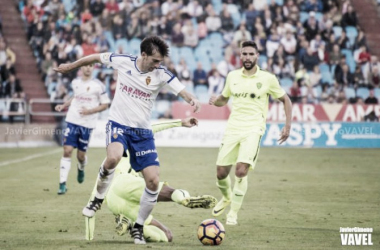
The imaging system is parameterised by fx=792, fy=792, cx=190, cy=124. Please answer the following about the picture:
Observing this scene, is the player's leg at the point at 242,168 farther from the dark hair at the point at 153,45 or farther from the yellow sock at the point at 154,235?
the dark hair at the point at 153,45

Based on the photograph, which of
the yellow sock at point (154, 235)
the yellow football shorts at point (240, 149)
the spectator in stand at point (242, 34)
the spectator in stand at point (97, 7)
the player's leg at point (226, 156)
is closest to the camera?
the yellow sock at point (154, 235)

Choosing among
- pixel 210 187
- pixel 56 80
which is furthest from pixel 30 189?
pixel 56 80

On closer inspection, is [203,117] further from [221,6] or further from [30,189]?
[30,189]

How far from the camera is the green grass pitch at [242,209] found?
30.9ft

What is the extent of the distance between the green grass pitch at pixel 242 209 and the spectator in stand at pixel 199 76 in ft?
17.9

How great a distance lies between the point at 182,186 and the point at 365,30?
67.4 feet

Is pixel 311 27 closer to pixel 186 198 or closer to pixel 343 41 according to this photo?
pixel 343 41

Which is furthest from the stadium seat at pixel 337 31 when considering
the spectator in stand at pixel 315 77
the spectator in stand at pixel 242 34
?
the spectator in stand at pixel 242 34

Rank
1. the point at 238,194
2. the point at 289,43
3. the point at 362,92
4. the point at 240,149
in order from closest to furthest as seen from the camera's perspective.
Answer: the point at 238,194, the point at 240,149, the point at 362,92, the point at 289,43

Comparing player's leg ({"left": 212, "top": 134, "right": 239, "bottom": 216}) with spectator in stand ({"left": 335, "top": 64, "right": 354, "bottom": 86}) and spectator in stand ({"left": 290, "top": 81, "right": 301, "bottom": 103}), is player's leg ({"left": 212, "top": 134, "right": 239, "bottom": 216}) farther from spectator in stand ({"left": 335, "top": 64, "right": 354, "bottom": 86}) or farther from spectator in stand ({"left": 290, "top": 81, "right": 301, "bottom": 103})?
spectator in stand ({"left": 335, "top": 64, "right": 354, "bottom": 86})

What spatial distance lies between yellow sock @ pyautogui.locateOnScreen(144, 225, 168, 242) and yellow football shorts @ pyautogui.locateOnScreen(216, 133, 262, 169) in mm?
2266

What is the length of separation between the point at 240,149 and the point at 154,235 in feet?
8.33

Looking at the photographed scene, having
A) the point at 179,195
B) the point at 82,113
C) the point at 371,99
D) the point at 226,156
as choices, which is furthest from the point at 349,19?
the point at 179,195

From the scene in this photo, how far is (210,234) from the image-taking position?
8.99 m
